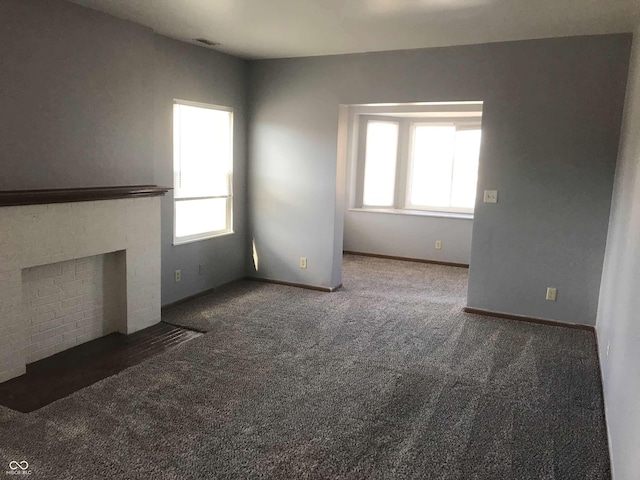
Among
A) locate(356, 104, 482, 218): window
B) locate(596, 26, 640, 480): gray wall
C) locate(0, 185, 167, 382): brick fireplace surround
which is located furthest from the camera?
locate(356, 104, 482, 218): window

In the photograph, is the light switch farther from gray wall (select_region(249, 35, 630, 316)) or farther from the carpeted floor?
the carpeted floor

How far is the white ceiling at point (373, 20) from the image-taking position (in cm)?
330

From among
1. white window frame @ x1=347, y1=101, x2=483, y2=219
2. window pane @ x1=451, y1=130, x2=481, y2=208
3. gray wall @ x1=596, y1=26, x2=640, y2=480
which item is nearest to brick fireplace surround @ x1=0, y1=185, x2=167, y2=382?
gray wall @ x1=596, y1=26, x2=640, y2=480

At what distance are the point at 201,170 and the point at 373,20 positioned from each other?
7.48ft

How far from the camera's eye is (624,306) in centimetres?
261

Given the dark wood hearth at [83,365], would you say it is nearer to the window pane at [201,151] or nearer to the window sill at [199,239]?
the window sill at [199,239]

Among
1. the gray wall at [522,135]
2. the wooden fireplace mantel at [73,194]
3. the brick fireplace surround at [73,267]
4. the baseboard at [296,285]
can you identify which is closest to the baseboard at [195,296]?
the baseboard at [296,285]

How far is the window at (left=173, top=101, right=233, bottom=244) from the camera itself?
4704 millimetres

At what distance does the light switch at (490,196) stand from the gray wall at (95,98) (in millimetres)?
2804

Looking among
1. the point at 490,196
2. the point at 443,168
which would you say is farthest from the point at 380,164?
the point at 490,196

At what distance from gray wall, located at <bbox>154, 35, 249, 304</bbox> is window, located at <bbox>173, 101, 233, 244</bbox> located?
85 millimetres

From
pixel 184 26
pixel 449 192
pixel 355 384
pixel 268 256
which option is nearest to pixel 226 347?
pixel 355 384

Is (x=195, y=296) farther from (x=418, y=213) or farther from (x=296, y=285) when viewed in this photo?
(x=418, y=213)

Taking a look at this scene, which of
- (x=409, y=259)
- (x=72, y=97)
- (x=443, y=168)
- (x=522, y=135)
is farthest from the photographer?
(x=443, y=168)
